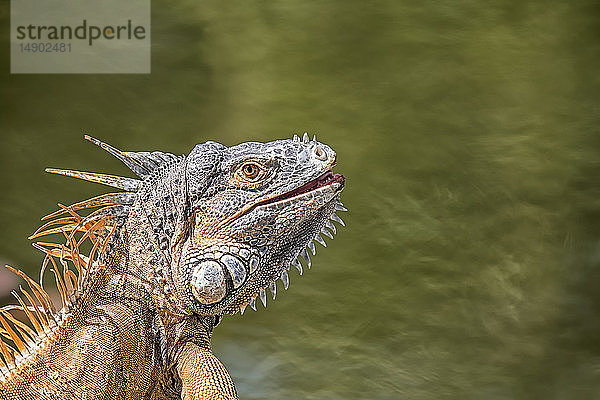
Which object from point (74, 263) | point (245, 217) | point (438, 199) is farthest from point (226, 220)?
point (438, 199)

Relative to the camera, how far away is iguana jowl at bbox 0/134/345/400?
2035 millimetres

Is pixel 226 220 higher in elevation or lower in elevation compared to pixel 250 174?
lower

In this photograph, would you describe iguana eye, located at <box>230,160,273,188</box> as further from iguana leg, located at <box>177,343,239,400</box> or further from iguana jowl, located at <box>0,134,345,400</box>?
iguana leg, located at <box>177,343,239,400</box>

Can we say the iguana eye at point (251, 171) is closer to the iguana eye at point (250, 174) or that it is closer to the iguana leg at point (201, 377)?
the iguana eye at point (250, 174)

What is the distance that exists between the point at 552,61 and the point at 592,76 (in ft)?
0.96

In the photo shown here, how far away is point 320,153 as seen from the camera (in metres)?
2.16

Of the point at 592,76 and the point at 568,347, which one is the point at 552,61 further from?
the point at 568,347

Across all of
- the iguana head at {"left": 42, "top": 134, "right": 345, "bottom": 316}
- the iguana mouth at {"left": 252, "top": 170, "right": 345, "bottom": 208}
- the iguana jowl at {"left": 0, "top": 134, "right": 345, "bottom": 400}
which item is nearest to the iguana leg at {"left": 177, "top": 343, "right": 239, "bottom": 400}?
the iguana jowl at {"left": 0, "top": 134, "right": 345, "bottom": 400}

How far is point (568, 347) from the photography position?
5098 millimetres

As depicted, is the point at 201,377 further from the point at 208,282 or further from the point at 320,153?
the point at 320,153

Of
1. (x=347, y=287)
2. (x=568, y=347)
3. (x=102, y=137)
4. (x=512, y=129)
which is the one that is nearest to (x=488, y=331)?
(x=568, y=347)

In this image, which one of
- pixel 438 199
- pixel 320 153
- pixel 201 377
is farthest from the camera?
pixel 438 199

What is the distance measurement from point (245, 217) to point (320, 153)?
29 centimetres

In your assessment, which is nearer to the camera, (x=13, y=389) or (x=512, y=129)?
(x=13, y=389)
